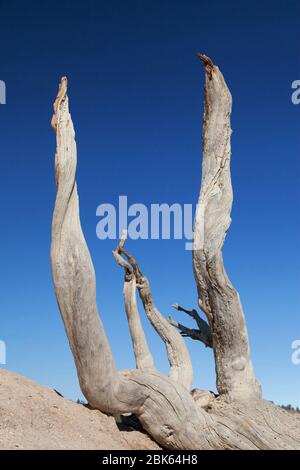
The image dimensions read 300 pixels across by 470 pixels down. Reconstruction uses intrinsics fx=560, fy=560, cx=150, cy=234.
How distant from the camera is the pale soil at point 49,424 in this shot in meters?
6.70

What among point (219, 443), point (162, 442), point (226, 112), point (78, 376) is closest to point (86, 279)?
point (78, 376)

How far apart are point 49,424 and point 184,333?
4.77 meters

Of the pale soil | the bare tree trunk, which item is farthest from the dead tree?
the pale soil

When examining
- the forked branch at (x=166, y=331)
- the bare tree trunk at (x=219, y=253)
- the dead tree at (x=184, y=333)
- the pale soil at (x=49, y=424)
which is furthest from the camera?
the forked branch at (x=166, y=331)

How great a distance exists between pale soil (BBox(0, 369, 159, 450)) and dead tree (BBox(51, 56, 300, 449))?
0.88 feet

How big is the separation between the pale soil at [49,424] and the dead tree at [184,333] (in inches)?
10.6

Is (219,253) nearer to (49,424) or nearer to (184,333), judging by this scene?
(184,333)

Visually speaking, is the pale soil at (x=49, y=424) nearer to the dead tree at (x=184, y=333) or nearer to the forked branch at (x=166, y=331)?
the dead tree at (x=184, y=333)

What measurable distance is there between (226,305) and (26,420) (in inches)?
157

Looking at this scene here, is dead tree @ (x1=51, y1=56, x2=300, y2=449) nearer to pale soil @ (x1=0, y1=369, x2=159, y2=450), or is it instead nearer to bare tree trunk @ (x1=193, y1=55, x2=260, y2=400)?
bare tree trunk @ (x1=193, y1=55, x2=260, y2=400)

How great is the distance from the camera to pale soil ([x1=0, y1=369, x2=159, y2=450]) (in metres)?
6.70

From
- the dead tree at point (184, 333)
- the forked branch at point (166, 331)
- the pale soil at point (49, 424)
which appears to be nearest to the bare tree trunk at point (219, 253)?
the dead tree at point (184, 333)

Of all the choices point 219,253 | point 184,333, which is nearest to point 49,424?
point 219,253

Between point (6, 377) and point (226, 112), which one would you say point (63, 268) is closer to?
point (6, 377)
